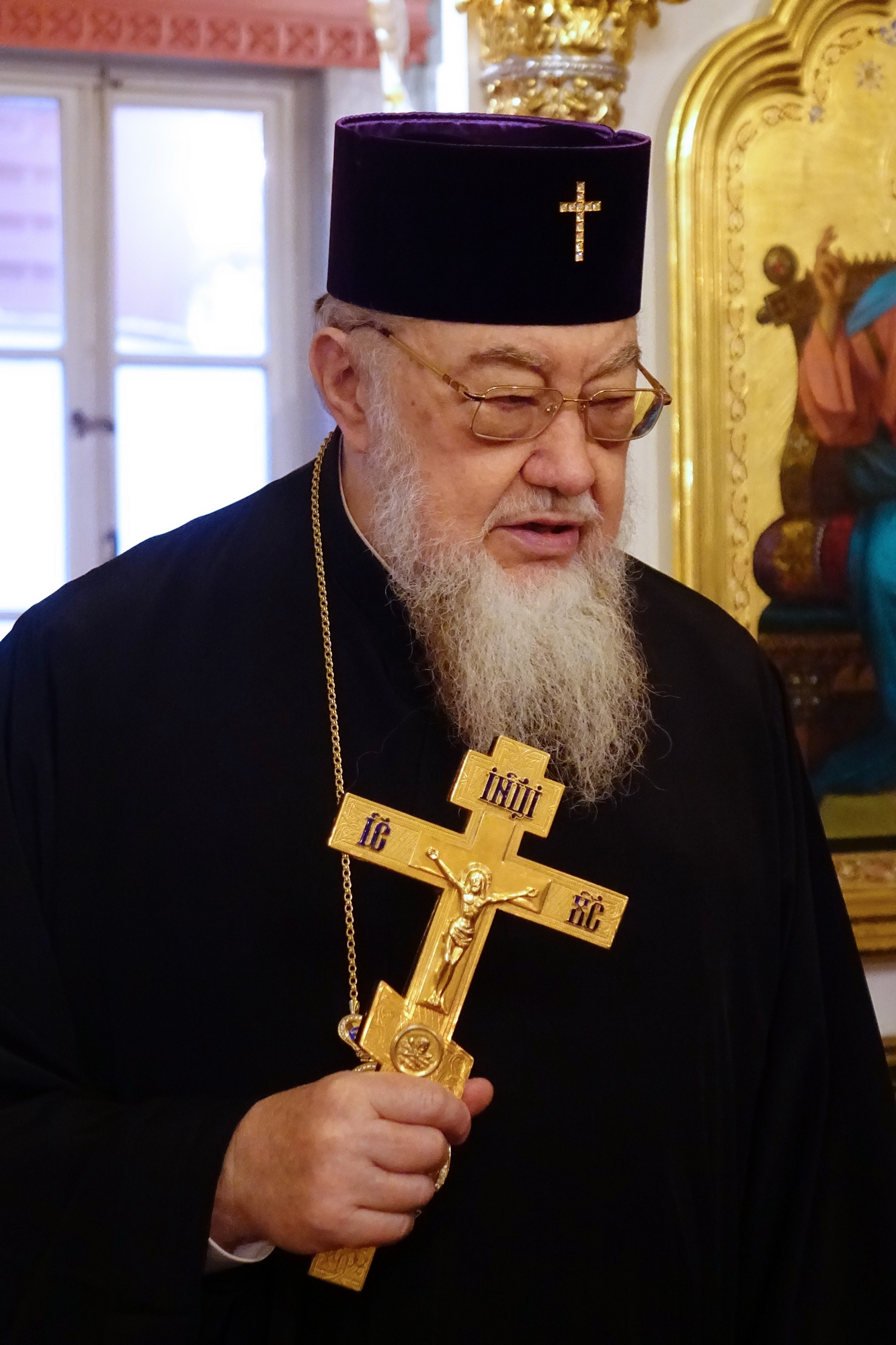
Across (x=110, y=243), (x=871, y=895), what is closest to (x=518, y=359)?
(x=871, y=895)

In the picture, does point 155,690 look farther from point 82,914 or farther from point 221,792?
point 82,914

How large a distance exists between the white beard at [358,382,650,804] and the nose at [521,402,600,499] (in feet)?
0.11

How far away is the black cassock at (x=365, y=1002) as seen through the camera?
5.82ft

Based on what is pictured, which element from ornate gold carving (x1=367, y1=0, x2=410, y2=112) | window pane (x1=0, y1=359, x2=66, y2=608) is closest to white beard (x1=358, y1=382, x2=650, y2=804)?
ornate gold carving (x1=367, y1=0, x2=410, y2=112)

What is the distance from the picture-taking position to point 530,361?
74.0 inches

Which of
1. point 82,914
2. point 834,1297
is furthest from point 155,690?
point 834,1297

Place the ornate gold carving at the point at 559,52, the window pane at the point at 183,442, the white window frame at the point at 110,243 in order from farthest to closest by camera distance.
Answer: the window pane at the point at 183,442
the white window frame at the point at 110,243
the ornate gold carving at the point at 559,52

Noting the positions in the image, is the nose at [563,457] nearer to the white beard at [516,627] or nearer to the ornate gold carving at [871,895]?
the white beard at [516,627]

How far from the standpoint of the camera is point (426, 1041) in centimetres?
163

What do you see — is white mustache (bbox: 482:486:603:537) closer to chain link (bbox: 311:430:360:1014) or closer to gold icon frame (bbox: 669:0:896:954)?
chain link (bbox: 311:430:360:1014)

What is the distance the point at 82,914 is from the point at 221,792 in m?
0.23

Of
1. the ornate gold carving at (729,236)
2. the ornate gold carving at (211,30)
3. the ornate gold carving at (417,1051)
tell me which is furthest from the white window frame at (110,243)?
the ornate gold carving at (417,1051)

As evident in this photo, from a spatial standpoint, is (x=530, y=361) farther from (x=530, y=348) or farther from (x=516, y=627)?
(x=516, y=627)

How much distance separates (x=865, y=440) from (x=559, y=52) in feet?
3.36
